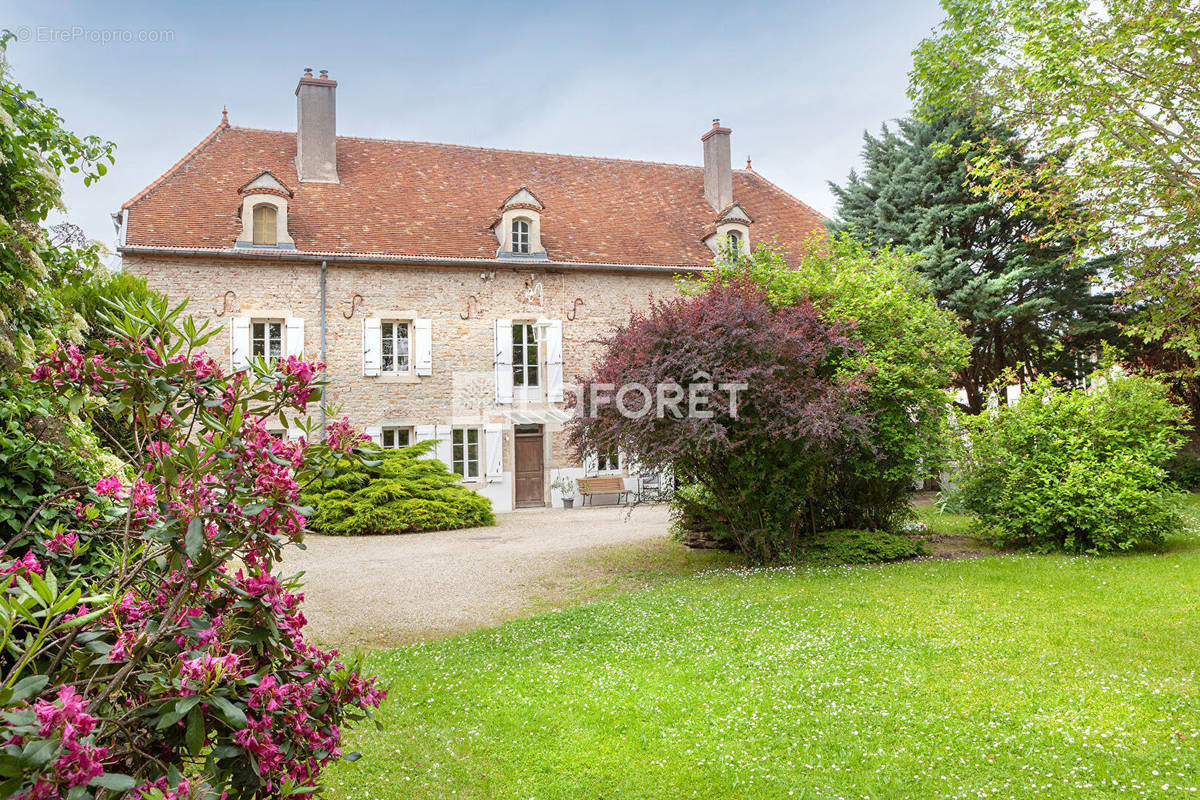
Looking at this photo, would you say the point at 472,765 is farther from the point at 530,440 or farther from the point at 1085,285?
the point at 1085,285

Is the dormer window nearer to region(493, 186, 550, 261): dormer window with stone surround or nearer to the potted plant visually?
region(493, 186, 550, 261): dormer window with stone surround

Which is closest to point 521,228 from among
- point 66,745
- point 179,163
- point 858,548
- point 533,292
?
point 533,292

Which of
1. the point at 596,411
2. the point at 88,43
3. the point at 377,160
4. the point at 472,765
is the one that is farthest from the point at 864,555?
the point at 377,160

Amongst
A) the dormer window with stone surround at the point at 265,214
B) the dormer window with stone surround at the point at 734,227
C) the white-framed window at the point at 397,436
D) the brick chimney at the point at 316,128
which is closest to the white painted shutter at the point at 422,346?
the white-framed window at the point at 397,436

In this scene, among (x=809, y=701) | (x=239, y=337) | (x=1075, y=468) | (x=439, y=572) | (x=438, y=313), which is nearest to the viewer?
(x=809, y=701)

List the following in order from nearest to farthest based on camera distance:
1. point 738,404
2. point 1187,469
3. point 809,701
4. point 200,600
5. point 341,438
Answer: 1. point 200,600
2. point 341,438
3. point 809,701
4. point 738,404
5. point 1187,469

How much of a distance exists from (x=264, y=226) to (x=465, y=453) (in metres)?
7.23

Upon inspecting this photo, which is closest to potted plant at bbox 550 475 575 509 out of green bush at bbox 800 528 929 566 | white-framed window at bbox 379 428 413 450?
white-framed window at bbox 379 428 413 450

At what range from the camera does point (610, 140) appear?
24.5 metres

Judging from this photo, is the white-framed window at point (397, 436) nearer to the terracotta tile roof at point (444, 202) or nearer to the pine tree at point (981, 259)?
the terracotta tile roof at point (444, 202)

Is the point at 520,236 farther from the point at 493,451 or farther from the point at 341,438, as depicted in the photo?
the point at 341,438

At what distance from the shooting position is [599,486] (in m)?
19.5

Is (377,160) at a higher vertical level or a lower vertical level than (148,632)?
higher

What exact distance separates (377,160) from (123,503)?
783 inches
